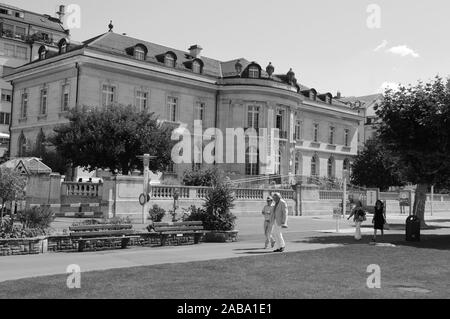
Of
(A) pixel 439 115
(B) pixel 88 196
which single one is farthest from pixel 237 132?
(A) pixel 439 115

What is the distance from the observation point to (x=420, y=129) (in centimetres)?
2308

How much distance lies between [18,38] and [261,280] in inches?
2836

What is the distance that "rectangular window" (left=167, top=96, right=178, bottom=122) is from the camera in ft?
171

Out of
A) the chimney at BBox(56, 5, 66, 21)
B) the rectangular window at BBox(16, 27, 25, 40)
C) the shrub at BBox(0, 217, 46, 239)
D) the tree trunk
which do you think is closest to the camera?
the shrub at BBox(0, 217, 46, 239)

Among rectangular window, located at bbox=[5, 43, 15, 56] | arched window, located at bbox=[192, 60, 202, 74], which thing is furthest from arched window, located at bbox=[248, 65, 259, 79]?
rectangular window, located at bbox=[5, 43, 15, 56]

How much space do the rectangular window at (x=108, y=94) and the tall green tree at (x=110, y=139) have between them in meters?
7.32

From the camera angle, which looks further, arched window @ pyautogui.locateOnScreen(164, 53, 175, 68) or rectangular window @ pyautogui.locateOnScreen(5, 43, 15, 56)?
rectangular window @ pyautogui.locateOnScreen(5, 43, 15, 56)

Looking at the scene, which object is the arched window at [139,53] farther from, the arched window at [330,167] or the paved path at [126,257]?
the paved path at [126,257]

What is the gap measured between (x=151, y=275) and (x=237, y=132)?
1767 inches

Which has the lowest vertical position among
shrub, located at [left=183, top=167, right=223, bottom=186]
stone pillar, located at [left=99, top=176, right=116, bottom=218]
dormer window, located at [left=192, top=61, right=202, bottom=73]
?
stone pillar, located at [left=99, top=176, right=116, bottom=218]

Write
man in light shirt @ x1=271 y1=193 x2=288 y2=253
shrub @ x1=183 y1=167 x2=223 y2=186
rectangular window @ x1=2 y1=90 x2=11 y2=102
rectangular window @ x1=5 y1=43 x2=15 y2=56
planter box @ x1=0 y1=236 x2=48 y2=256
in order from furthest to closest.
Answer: rectangular window @ x1=5 y1=43 x2=15 y2=56 → rectangular window @ x1=2 y1=90 x2=11 y2=102 → shrub @ x1=183 y1=167 x2=223 y2=186 → man in light shirt @ x1=271 y1=193 x2=288 y2=253 → planter box @ x1=0 y1=236 x2=48 y2=256

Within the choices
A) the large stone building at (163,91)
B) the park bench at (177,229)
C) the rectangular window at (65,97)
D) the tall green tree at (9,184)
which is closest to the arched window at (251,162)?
Answer: the large stone building at (163,91)

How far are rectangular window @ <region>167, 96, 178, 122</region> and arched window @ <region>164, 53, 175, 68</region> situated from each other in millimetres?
3090

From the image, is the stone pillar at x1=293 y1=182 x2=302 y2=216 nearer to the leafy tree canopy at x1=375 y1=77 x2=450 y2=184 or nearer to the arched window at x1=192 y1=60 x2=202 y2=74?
the leafy tree canopy at x1=375 y1=77 x2=450 y2=184
